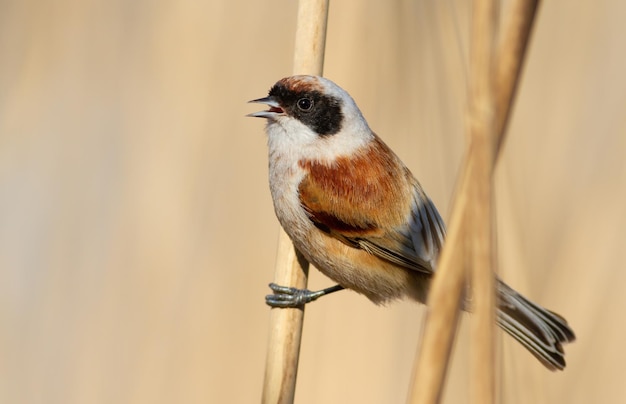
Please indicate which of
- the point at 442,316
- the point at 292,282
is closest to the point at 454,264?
the point at 442,316

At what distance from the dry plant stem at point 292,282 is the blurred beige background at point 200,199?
0.68m

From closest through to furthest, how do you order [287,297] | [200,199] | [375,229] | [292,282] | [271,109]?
[287,297] → [292,282] → [375,229] → [271,109] → [200,199]

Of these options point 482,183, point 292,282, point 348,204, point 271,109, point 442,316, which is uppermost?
point 271,109

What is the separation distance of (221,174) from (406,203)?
928 mm

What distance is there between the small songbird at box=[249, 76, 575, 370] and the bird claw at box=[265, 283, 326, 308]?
134 millimetres

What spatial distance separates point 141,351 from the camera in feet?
9.59

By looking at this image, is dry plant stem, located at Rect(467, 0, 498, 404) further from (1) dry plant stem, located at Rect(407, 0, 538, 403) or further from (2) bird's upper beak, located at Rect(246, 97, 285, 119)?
(2) bird's upper beak, located at Rect(246, 97, 285, 119)

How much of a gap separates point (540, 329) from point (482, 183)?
1176mm

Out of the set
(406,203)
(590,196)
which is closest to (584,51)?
(590,196)

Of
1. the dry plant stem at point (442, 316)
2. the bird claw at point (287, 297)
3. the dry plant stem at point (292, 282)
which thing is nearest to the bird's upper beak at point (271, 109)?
the dry plant stem at point (292, 282)

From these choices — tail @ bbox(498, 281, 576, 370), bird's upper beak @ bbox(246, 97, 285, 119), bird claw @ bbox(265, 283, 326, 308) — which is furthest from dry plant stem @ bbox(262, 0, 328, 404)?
tail @ bbox(498, 281, 576, 370)

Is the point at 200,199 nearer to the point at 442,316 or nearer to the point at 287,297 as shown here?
the point at 287,297

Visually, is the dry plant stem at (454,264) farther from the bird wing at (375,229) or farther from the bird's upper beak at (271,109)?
the bird's upper beak at (271,109)

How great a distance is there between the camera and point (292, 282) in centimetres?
228
